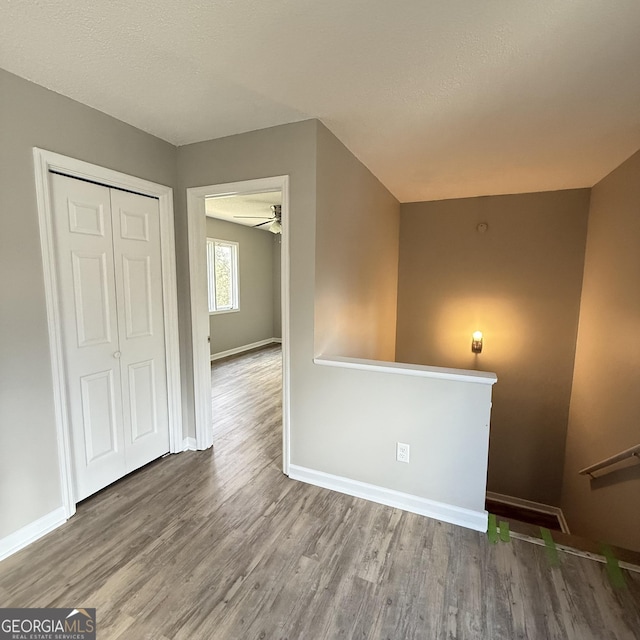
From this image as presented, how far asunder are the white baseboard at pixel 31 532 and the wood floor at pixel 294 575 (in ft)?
0.17

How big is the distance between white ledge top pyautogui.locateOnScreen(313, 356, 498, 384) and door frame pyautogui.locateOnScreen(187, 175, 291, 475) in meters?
0.36

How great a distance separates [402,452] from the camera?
2.21 meters

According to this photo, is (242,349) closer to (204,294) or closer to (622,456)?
(204,294)

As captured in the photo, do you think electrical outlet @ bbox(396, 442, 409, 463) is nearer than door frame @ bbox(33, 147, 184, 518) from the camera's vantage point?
No

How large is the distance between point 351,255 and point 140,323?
177cm

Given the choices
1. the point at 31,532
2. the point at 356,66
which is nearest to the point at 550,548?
the point at 356,66

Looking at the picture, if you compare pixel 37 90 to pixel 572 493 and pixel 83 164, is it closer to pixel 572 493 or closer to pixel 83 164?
pixel 83 164

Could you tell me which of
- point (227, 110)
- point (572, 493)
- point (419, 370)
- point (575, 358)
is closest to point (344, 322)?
point (419, 370)

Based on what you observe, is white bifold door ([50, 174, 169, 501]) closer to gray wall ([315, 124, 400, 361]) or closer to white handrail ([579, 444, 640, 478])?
gray wall ([315, 124, 400, 361])

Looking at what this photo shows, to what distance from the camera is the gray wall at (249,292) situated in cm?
638

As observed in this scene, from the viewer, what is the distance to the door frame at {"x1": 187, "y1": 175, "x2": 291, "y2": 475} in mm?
2326

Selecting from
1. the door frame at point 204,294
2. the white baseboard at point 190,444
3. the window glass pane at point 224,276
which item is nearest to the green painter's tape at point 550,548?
the door frame at point 204,294

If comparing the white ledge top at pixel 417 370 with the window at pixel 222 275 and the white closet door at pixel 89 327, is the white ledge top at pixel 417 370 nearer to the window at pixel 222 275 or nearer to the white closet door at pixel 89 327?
the white closet door at pixel 89 327

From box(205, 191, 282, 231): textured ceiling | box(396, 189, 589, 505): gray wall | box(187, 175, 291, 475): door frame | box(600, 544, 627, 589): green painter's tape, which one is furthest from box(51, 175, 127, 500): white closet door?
box(396, 189, 589, 505): gray wall
